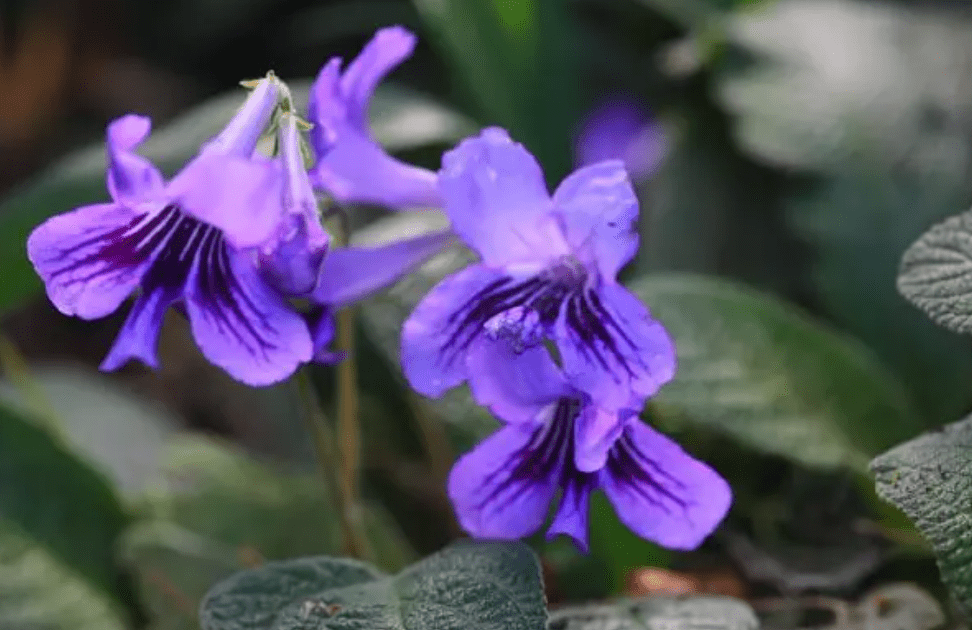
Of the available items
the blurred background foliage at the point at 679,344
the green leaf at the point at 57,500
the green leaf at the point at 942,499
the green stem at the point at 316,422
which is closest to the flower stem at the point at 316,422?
the green stem at the point at 316,422

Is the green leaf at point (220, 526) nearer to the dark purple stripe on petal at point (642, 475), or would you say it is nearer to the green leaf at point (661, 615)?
the green leaf at point (661, 615)

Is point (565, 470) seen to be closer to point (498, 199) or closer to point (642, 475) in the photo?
point (642, 475)

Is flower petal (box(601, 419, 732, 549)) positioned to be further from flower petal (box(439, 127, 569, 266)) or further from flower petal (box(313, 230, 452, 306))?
flower petal (box(313, 230, 452, 306))

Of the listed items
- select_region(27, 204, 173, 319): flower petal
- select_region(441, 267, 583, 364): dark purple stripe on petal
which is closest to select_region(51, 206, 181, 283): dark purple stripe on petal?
select_region(27, 204, 173, 319): flower petal

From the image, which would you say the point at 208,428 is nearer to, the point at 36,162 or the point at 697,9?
the point at 36,162

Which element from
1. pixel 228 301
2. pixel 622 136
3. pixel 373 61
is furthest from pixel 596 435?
pixel 622 136

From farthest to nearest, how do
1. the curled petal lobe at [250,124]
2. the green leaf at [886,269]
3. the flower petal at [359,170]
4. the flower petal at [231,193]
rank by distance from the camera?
1. the green leaf at [886,269]
2. the flower petal at [359,170]
3. the curled petal lobe at [250,124]
4. the flower petal at [231,193]
